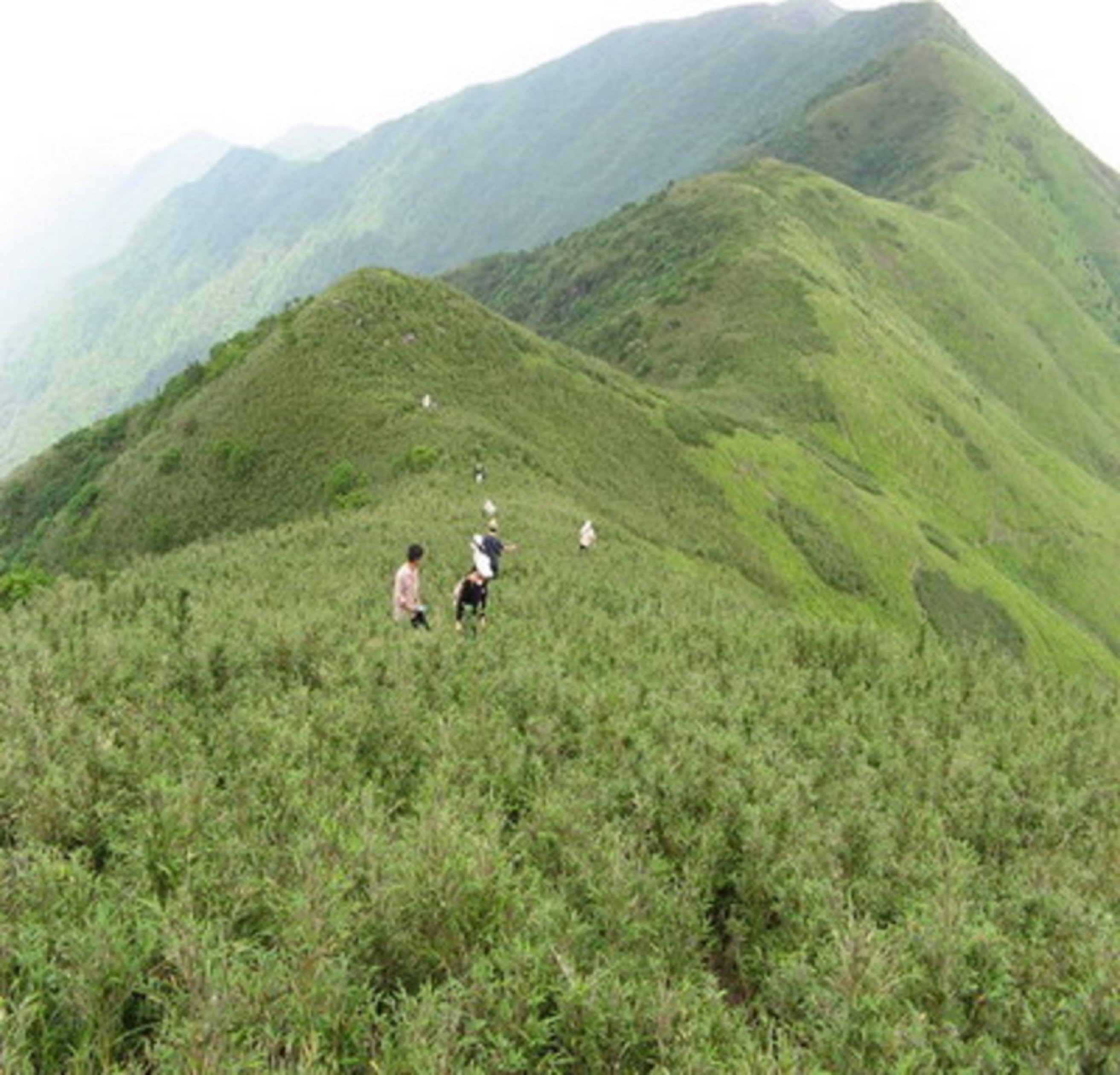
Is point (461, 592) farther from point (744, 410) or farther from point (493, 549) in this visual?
point (744, 410)

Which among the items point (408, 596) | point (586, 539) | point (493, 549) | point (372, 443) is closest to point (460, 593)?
point (408, 596)

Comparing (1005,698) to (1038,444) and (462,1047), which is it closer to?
(462,1047)

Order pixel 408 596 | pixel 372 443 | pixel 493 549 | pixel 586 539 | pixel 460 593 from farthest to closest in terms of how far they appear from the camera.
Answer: pixel 372 443, pixel 586 539, pixel 493 549, pixel 460 593, pixel 408 596

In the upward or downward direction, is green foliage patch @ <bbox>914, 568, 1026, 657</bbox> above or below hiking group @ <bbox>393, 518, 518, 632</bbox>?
below

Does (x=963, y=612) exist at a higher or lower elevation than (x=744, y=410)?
lower

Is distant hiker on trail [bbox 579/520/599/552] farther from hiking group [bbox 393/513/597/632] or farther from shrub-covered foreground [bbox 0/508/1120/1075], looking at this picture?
shrub-covered foreground [bbox 0/508/1120/1075]

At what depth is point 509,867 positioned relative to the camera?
598 cm

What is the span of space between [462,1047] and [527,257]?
19219 cm

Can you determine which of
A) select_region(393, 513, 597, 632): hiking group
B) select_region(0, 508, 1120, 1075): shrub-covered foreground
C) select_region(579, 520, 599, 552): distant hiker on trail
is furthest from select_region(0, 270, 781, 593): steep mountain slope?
select_region(0, 508, 1120, 1075): shrub-covered foreground

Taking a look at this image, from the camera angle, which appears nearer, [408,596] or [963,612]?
[408,596]

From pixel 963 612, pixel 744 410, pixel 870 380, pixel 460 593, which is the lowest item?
pixel 963 612

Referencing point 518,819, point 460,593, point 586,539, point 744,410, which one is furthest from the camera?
point 744,410

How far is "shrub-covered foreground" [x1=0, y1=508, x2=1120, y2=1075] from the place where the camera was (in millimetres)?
4531

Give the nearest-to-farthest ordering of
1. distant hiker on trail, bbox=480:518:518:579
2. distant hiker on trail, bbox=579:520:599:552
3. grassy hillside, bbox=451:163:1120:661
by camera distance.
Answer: distant hiker on trail, bbox=480:518:518:579, distant hiker on trail, bbox=579:520:599:552, grassy hillside, bbox=451:163:1120:661
